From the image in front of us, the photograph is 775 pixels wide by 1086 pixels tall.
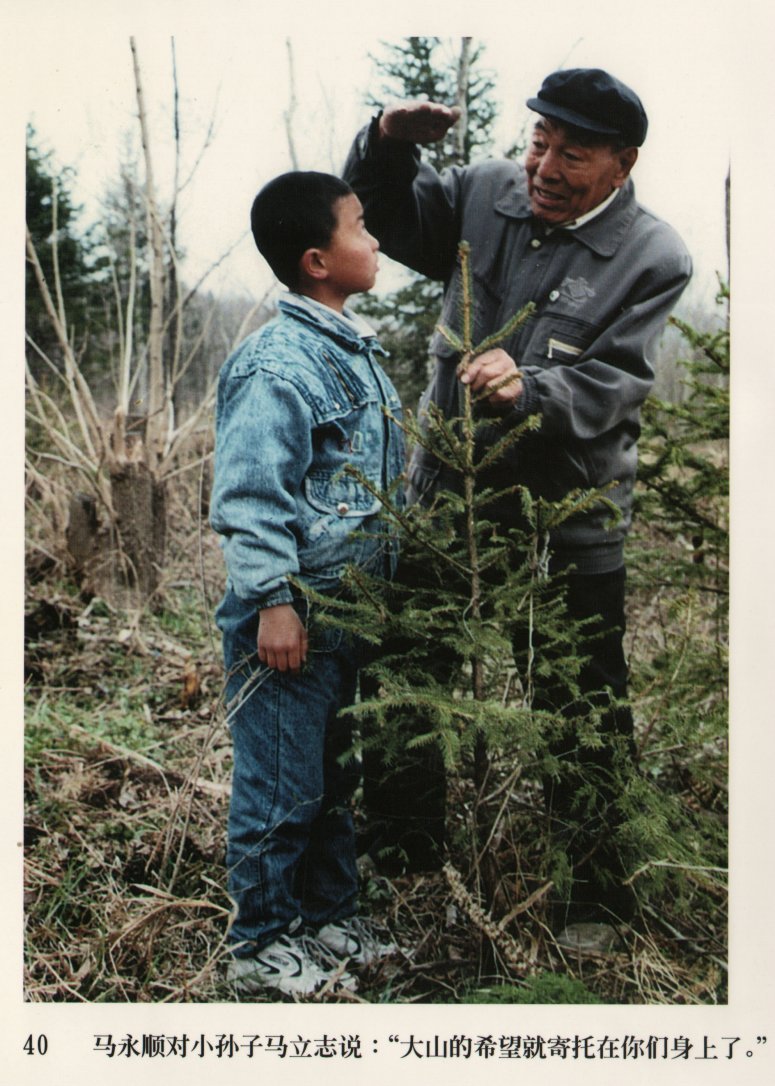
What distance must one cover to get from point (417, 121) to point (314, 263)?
43 cm

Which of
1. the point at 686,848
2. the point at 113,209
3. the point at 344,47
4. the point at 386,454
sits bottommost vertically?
the point at 686,848

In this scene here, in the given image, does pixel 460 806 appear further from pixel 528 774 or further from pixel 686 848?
pixel 686 848

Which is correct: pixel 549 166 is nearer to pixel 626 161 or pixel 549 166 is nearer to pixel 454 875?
pixel 626 161

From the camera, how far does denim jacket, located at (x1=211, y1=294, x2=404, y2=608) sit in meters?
1.89

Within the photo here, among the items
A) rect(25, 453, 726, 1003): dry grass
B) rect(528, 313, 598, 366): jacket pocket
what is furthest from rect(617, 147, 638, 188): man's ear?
rect(25, 453, 726, 1003): dry grass

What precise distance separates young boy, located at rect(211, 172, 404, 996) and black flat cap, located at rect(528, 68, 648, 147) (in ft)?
1.76

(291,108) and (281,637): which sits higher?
(291,108)

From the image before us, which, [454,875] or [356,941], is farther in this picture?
[356,941]

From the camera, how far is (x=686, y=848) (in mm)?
2051

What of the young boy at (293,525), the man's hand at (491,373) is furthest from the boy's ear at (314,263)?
the man's hand at (491,373)

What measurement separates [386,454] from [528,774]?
84 cm

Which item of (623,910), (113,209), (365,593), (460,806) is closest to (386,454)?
(365,593)

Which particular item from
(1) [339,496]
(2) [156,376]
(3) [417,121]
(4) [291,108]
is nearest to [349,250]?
(3) [417,121]

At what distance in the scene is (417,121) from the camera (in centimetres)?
209
